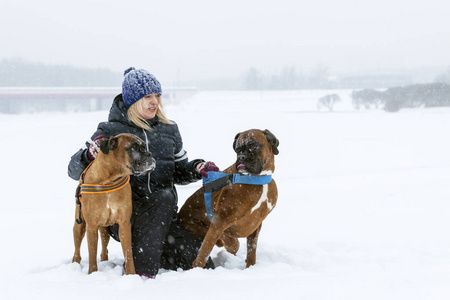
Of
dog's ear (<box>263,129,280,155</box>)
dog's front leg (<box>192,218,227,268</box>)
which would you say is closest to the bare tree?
dog's ear (<box>263,129,280,155</box>)

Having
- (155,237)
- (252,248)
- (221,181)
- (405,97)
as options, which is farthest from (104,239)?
(405,97)

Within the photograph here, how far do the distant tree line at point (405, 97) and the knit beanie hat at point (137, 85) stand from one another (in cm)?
2377

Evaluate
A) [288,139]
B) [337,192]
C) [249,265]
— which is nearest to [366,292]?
[249,265]

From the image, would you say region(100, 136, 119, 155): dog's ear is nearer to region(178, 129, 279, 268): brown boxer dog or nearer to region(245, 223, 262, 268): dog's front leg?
region(178, 129, 279, 268): brown boxer dog

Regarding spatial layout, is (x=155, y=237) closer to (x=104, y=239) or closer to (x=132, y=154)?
(x=104, y=239)

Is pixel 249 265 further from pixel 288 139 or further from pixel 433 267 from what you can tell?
pixel 288 139

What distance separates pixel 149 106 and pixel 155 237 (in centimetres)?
113

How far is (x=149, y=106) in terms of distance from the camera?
11.1 ft

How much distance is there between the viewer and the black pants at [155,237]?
312 cm

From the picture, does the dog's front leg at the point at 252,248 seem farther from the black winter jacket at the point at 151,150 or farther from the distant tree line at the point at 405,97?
the distant tree line at the point at 405,97

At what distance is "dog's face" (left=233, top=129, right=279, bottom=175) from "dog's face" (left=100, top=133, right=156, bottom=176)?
710mm

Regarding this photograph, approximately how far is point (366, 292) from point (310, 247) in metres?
1.51

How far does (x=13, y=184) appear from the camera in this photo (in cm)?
1085

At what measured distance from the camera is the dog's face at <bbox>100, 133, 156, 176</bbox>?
9.17 feet
